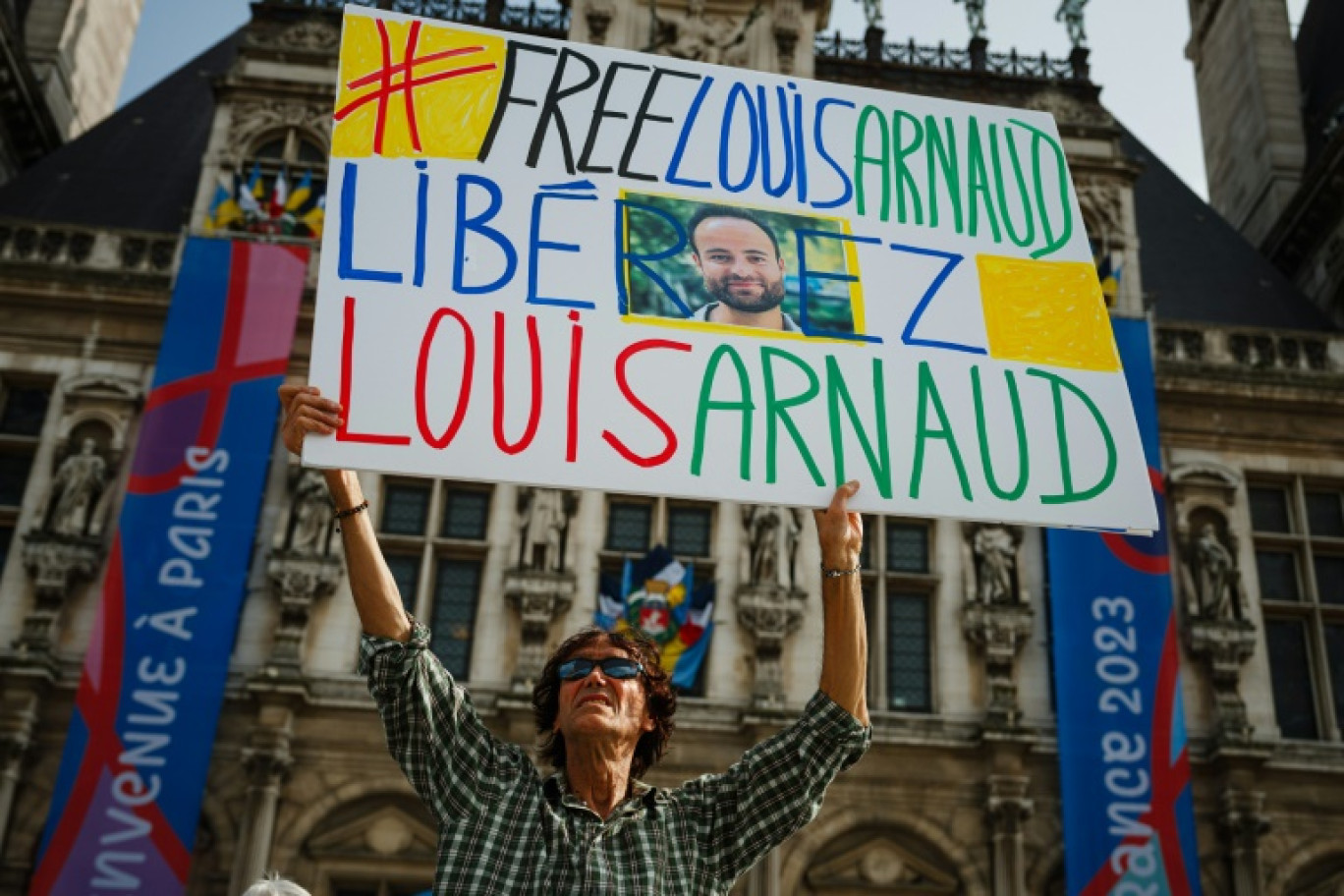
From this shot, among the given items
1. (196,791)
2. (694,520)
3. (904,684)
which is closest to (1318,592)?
(904,684)

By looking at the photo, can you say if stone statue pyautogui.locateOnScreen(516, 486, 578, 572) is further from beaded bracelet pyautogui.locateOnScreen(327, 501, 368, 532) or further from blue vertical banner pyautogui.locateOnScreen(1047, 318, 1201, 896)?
beaded bracelet pyautogui.locateOnScreen(327, 501, 368, 532)

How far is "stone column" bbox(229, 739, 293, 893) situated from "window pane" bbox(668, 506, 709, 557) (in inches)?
171

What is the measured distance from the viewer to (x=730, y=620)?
44.7 ft

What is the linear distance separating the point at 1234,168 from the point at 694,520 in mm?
13298

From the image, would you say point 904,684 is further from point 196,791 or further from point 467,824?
point 467,824

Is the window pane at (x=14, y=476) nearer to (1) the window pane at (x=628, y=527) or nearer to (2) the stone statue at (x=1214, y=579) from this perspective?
(1) the window pane at (x=628, y=527)

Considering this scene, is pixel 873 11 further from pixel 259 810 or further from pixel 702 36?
pixel 259 810

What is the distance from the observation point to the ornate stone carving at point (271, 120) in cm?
1669

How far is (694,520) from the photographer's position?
1437cm

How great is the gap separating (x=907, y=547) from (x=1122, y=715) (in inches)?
110

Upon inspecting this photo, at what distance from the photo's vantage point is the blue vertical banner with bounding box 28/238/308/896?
1166 cm

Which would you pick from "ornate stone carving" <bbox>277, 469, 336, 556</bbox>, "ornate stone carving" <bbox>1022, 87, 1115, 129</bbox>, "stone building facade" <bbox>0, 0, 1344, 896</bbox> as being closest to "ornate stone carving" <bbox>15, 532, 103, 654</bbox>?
"stone building facade" <bbox>0, 0, 1344, 896</bbox>

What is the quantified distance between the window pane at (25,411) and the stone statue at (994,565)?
32.5 ft

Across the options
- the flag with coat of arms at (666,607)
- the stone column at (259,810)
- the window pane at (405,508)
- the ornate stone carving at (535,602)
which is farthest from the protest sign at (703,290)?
the window pane at (405,508)
